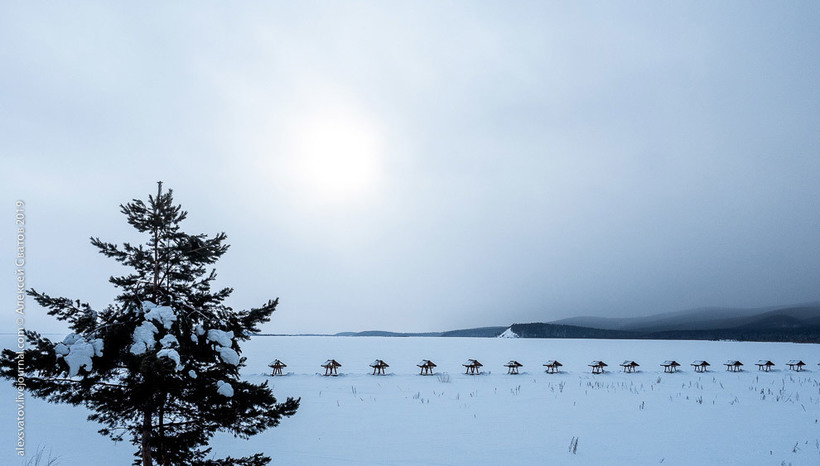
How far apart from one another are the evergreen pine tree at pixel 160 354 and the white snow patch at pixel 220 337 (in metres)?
0.02

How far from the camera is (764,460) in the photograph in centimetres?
998

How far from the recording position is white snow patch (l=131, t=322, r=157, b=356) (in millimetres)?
4375

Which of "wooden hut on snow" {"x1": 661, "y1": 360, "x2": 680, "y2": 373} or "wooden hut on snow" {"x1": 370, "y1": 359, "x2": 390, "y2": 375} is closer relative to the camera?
"wooden hut on snow" {"x1": 370, "y1": 359, "x2": 390, "y2": 375}

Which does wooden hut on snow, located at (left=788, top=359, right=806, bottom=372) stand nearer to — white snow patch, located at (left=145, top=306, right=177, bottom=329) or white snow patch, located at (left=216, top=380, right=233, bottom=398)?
white snow patch, located at (left=216, top=380, right=233, bottom=398)

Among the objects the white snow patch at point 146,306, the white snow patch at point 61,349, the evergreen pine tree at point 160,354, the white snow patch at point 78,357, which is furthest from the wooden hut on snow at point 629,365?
the white snow patch at point 61,349

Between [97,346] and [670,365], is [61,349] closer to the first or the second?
[97,346]

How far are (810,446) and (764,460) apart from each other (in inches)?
102

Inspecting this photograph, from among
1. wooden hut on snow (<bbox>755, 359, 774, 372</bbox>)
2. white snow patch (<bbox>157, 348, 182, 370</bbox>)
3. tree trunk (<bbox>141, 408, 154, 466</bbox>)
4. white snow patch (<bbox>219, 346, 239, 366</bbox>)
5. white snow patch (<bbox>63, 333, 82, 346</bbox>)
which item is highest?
white snow patch (<bbox>63, 333, 82, 346</bbox>)

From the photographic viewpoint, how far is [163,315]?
187 inches

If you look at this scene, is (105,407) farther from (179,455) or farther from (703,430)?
(703,430)

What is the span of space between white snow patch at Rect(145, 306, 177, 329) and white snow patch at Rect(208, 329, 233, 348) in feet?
1.50

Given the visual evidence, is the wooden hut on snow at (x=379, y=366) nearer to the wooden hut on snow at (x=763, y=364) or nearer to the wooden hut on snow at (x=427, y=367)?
the wooden hut on snow at (x=427, y=367)

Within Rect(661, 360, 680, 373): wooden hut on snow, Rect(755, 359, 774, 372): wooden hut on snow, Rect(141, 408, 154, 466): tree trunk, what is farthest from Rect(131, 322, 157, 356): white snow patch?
Rect(755, 359, 774, 372): wooden hut on snow

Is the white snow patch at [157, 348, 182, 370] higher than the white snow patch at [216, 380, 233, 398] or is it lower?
higher
